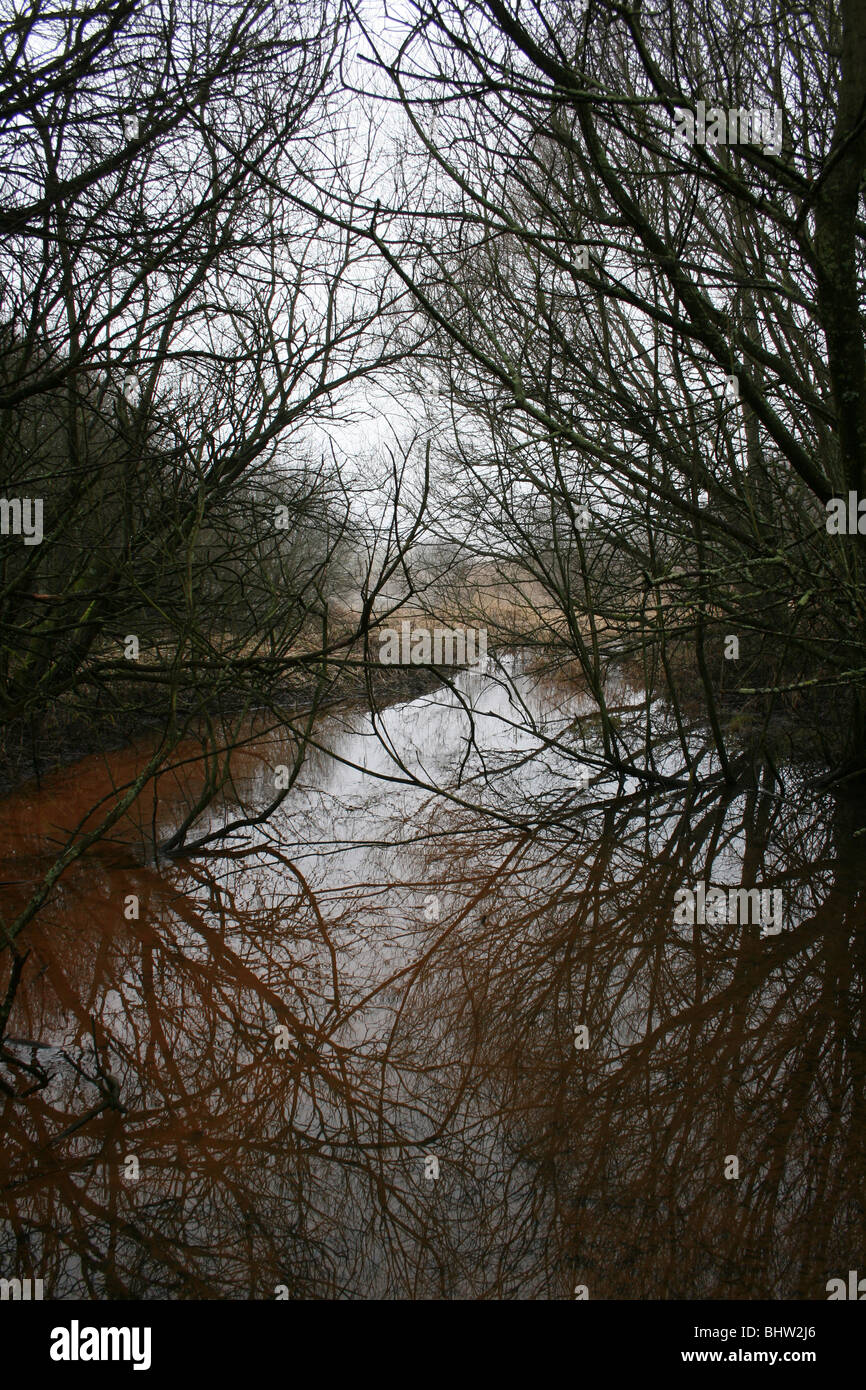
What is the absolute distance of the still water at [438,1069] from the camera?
2822 millimetres

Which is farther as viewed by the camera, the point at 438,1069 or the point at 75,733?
the point at 75,733

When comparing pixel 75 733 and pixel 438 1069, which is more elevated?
pixel 75 733

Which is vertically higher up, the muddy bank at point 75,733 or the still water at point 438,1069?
the muddy bank at point 75,733

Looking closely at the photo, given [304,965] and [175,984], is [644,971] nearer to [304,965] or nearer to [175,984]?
[304,965]

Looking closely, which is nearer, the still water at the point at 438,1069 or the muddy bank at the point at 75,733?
the still water at the point at 438,1069

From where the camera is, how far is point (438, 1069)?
401cm

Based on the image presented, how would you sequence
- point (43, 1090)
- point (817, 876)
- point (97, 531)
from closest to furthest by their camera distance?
1. point (43, 1090)
2. point (97, 531)
3. point (817, 876)

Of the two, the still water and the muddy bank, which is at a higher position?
the muddy bank

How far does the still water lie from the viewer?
2.82 m

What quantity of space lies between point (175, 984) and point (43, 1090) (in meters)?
1.15

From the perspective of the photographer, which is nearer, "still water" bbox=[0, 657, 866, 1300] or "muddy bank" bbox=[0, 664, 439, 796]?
"still water" bbox=[0, 657, 866, 1300]

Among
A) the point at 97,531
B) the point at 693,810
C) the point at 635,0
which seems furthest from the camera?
the point at 693,810
